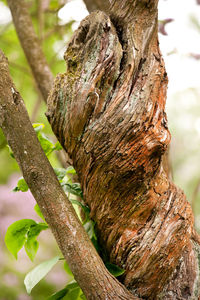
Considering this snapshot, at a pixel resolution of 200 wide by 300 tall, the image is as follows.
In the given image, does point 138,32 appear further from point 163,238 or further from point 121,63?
point 163,238

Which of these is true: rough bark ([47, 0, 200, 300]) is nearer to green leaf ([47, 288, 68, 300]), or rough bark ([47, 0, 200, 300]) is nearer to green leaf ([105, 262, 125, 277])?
green leaf ([105, 262, 125, 277])

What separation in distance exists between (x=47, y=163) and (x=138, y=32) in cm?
30

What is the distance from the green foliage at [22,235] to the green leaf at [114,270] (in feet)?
0.51

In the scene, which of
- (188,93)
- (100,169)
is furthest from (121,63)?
(188,93)

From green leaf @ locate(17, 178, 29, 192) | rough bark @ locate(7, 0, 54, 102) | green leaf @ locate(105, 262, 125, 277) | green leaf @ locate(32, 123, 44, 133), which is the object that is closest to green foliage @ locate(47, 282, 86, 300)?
green leaf @ locate(105, 262, 125, 277)

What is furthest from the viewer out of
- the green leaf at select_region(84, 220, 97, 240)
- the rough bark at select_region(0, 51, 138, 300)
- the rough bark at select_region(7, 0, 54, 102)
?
the rough bark at select_region(7, 0, 54, 102)

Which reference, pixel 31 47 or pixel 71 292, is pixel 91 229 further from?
pixel 31 47

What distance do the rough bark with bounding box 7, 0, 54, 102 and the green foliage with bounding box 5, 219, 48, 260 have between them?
0.47m

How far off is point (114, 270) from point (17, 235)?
212 millimetres

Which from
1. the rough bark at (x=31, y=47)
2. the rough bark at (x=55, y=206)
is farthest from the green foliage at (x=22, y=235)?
the rough bark at (x=31, y=47)

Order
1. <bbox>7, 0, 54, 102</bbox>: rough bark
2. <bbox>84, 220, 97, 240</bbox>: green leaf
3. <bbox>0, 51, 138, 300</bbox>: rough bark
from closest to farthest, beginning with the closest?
<bbox>0, 51, 138, 300</bbox>: rough bark → <bbox>84, 220, 97, 240</bbox>: green leaf → <bbox>7, 0, 54, 102</bbox>: rough bark

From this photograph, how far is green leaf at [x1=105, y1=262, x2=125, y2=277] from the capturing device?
67cm

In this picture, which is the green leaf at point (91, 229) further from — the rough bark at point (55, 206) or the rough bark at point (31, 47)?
the rough bark at point (31, 47)

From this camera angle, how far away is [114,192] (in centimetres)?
67
